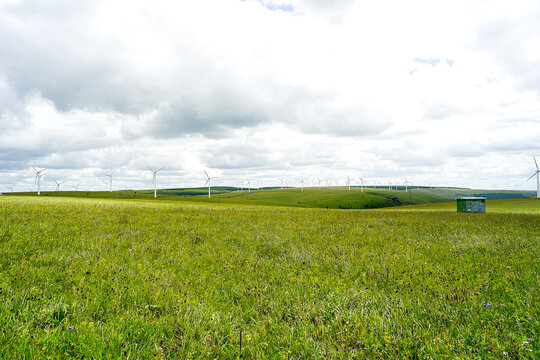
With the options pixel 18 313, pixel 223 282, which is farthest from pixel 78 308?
pixel 223 282

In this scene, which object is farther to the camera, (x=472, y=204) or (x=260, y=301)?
(x=472, y=204)

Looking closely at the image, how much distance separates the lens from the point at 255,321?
15.4ft

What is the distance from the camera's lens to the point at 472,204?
133 ft

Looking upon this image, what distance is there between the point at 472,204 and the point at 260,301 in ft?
153

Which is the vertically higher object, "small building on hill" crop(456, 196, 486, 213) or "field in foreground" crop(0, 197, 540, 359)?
"field in foreground" crop(0, 197, 540, 359)

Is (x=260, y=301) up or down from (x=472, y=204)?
up

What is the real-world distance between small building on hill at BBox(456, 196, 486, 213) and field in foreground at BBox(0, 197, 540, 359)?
36.2 meters

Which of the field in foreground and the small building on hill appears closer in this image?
the field in foreground

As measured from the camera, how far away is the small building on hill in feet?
130

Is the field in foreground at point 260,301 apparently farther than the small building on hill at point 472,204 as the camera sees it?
No

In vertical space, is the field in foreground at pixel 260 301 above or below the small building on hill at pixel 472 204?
above

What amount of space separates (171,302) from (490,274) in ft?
26.0

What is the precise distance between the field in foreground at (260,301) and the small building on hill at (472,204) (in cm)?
3624

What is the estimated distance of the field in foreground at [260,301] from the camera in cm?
379
